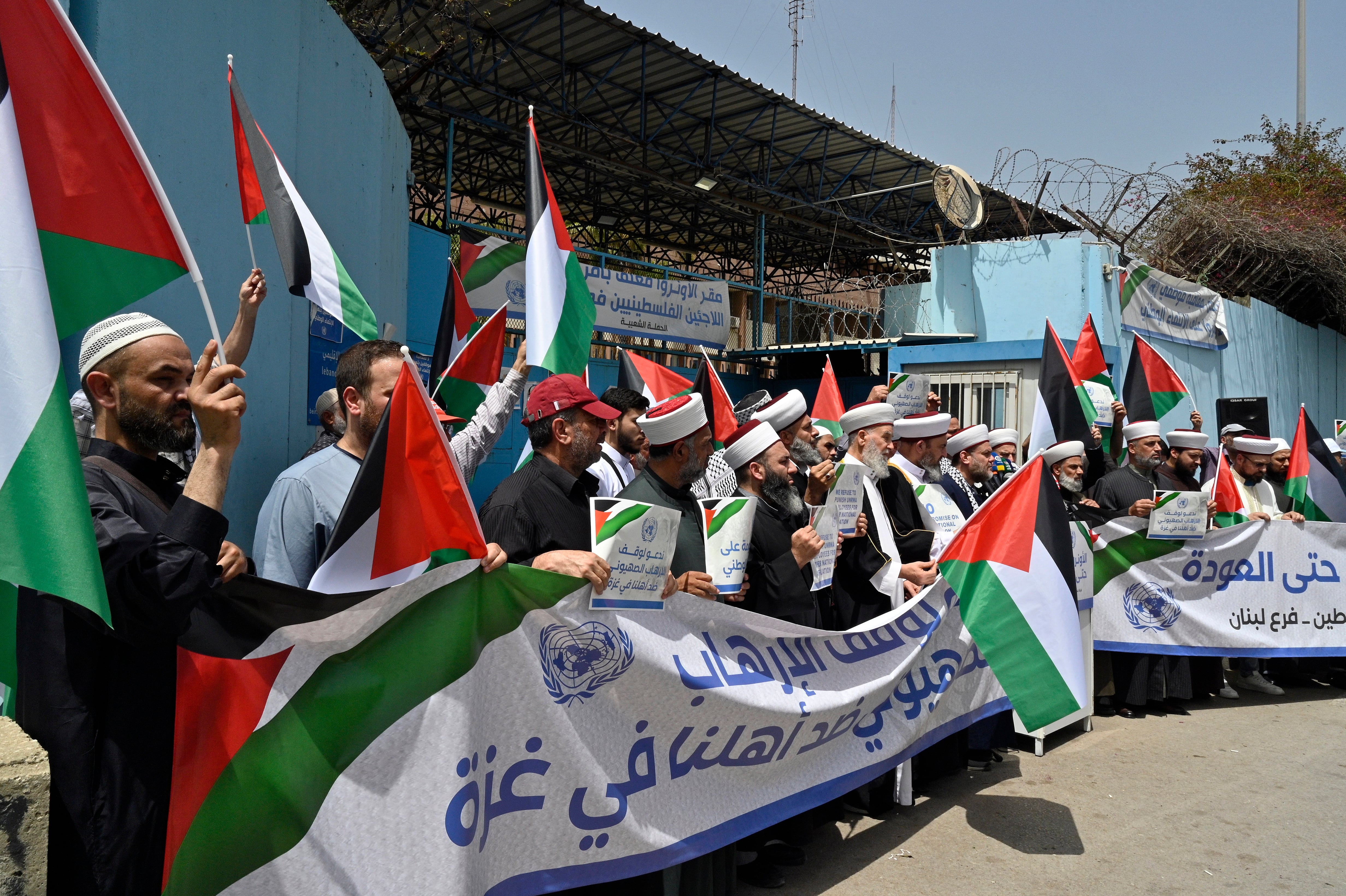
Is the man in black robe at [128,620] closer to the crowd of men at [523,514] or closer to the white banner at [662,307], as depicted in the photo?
the crowd of men at [523,514]

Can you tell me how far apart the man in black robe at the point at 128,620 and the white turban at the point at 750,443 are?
2411 millimetres

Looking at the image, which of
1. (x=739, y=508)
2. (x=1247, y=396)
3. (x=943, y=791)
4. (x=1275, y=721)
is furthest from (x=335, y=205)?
(x=1247, y=396)

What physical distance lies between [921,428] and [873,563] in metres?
1.17

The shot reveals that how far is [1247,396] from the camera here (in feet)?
48.0

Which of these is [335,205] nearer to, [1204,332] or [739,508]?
[739,508]

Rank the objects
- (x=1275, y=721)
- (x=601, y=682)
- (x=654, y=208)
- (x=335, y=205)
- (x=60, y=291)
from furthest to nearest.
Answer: (x=654, y=208) → (x=1275, y=721) → (x=335, y=205) → (x=601, y=682) → (x=60, y=291)

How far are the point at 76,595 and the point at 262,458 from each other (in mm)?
3369

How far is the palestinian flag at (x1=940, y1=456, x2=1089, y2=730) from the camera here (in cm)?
425

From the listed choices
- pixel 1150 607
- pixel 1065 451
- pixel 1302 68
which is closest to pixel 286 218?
pixel 1065 451

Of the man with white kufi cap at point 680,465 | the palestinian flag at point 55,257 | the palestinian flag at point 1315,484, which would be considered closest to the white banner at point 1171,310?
the palestinian flag at point 1315,484

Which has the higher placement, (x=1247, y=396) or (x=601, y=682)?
(x=1247, y=396)

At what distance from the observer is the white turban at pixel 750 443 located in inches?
165

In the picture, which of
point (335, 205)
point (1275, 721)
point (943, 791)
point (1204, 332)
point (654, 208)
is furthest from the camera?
point (654, 208)

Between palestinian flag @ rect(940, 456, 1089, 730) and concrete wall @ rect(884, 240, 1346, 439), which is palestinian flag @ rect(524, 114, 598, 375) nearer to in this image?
palestinian flag @ rect(940, 456, 1089, 730)
